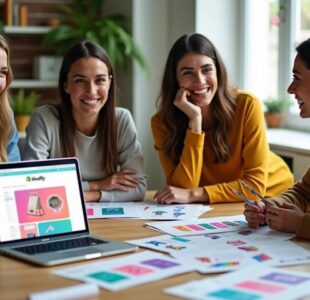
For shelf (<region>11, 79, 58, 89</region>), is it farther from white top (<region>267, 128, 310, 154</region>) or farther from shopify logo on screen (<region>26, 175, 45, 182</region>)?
shopify logo on screen (<region>26, 175, 45, 182</region>)

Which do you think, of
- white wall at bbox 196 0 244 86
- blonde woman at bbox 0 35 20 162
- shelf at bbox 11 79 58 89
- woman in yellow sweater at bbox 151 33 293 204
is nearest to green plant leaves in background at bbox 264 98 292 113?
white wall at bbox 196 0 244 86

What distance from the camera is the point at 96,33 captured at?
4.38 metres

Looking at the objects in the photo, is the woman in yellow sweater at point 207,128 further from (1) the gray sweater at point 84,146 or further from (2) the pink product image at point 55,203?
(2) the pink product image at point 55,203

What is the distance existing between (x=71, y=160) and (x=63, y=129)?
73cm

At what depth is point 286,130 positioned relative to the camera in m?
4.04

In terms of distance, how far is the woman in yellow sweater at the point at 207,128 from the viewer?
272cm

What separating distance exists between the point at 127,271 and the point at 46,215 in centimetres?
39

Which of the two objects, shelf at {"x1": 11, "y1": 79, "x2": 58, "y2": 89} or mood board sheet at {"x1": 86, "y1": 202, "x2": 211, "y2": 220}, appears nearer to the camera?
mood board sheet at {"x1": 86, "y1": 202, "x2": 211, "y2": 220}

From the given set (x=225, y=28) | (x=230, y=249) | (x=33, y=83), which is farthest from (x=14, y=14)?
(x=230, y=249)

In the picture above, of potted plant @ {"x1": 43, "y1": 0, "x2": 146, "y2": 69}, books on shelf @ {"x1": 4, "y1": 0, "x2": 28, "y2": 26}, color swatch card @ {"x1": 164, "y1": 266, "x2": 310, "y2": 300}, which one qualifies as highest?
books on shelf @ {"x1": 4, "y1": 0, "x2": 28, "y2": 26}

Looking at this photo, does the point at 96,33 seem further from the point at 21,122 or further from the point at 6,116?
the point at 6,116

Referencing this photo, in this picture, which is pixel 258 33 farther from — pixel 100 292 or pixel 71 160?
pixel 100 292

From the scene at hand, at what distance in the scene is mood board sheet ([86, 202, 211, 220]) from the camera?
2.31 metres

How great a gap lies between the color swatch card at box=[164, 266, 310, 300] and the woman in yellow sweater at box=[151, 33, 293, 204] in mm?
1028
